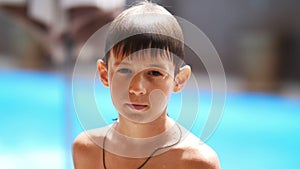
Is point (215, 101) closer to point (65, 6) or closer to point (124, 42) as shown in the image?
point (124, 42)

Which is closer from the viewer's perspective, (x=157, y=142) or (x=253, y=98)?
(x=157, y=142)

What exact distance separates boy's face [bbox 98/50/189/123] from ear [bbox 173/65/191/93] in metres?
0.01

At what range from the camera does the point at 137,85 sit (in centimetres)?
63

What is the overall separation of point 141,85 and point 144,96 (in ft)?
0.05

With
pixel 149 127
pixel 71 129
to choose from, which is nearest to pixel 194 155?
pixel 149 127

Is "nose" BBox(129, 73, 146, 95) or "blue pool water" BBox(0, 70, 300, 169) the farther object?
"blue pool water" BBox(0, 70, 300, 169)

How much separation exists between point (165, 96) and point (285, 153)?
159 cm

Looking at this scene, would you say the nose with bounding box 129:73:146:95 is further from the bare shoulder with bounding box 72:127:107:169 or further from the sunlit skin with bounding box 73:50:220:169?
the bare shoulder with bounding box 72:127:107:169

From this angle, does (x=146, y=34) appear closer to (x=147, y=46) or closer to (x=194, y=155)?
(x=147, y=46)

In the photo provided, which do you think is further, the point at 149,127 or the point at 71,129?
the point at 71,129

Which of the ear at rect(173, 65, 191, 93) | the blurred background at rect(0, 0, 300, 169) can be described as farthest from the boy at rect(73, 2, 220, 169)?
the blurred background at rect(0, 0, 300, 169)

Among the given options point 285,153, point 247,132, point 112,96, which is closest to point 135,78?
point 112,96

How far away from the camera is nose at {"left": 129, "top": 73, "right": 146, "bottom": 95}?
630 mm

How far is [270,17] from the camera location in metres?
4.38
